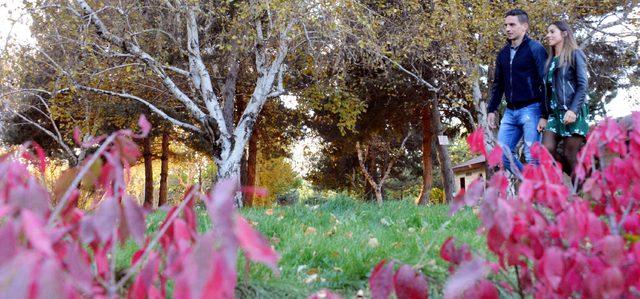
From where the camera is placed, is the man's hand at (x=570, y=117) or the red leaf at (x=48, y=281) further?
the man's hand at (x=570, y=117)

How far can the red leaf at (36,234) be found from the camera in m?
0.58

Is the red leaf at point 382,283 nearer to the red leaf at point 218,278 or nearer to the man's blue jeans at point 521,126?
the red leaf at point 218,278

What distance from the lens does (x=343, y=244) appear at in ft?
12.5

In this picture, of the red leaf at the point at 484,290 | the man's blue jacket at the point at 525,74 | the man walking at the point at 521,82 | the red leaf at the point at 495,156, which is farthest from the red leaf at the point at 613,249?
the man's blue jacket at the point at 525,74

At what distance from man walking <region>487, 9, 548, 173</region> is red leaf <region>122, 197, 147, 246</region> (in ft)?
14.5

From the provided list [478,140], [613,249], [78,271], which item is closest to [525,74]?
[478,140]

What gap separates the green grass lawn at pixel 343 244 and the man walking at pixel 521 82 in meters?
0.93

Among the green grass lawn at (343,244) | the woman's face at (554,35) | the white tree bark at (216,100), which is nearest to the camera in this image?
the green grass lawn at (343,244)

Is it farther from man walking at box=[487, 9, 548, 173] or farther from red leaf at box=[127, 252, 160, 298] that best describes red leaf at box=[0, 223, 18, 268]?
man walking at box=[487, 9, 548, 173]

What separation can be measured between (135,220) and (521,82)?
15.5 ft

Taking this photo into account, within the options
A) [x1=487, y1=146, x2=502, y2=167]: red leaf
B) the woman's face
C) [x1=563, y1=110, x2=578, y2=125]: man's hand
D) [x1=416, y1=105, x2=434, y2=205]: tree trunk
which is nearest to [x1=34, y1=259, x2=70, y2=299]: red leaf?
[x1=487, y1=146, x2=502, y2=167]: red leaf

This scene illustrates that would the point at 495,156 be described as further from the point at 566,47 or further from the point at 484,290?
the point at 566,47

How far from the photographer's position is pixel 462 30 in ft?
38.5

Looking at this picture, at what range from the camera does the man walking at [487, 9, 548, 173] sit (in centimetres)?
494
